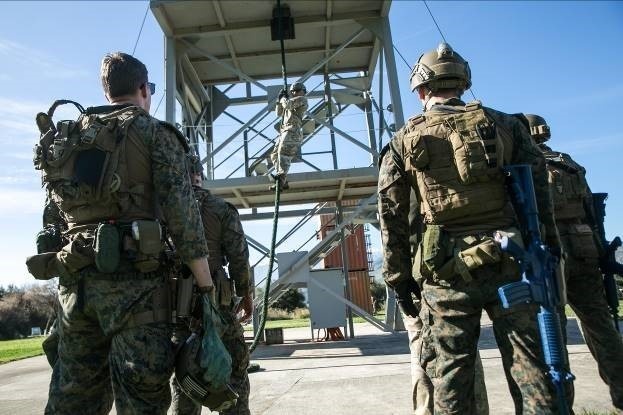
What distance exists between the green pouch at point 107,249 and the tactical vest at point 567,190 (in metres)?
3.21

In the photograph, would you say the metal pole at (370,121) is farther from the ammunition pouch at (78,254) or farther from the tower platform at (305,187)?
the ammunition pouch at (78,254)

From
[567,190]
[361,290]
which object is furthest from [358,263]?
[567,190]

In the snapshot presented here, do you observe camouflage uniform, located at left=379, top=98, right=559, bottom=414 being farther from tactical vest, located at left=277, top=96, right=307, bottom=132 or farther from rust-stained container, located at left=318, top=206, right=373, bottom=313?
rust-stained container, located at left=318, top=206, right=373, bottom=313

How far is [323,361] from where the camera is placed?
22.7 ft

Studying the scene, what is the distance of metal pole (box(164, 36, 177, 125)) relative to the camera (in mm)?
8281

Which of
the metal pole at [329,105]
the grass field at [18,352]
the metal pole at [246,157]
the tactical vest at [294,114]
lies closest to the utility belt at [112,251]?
the tactical vest at [294,114]

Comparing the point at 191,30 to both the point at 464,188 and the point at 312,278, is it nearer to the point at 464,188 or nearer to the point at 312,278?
the point at 312,278

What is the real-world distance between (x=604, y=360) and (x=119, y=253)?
10.9 ft

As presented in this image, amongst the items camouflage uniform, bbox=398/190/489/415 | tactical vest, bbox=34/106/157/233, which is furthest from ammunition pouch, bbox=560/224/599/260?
tactical vest, bbox=34/106/157/233

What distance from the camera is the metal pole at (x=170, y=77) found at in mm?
8281

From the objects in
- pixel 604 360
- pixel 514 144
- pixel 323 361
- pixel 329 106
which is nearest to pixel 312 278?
pixel 323 361

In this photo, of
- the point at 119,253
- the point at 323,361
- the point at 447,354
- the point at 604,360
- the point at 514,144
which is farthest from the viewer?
the point at 323,361

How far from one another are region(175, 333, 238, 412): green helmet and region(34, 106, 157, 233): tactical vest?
2.12 ft

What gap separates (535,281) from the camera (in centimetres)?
199
